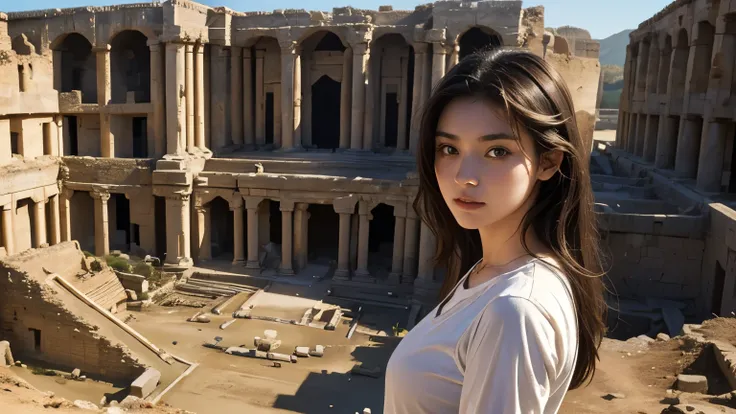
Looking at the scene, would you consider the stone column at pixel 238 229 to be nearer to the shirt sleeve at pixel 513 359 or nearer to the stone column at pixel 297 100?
the stone column at pixel 297 100

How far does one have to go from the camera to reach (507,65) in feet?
7.86

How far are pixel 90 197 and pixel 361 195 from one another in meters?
13.3

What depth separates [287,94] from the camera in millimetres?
28859

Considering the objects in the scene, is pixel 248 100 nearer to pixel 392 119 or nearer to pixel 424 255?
pixel 392 119

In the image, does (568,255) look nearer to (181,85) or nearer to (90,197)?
(181,85)

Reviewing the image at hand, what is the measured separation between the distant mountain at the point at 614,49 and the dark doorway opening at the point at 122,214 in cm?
14544

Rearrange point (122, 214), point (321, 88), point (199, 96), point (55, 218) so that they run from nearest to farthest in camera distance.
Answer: point (55, 218)
point (199, 96)
point (122, 214)
point (321, 88)

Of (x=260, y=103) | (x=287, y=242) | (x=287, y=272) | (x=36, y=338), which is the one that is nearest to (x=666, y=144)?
(x=287, y=242)

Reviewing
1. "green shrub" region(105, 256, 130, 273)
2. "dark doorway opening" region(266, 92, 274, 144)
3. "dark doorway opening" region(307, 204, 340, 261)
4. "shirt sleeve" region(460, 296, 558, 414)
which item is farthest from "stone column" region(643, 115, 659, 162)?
"shirt sleeve" region(460, 296, 558, 414)

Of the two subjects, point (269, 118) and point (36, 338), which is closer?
point (36, 338)

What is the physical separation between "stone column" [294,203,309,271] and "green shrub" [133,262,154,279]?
5.76m

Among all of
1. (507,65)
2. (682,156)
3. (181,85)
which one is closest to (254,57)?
(181,85)

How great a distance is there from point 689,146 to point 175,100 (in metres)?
21.6

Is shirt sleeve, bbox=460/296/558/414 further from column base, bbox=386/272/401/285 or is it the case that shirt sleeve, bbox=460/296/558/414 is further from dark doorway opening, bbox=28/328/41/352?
column base, bbox=386/272/401/285
